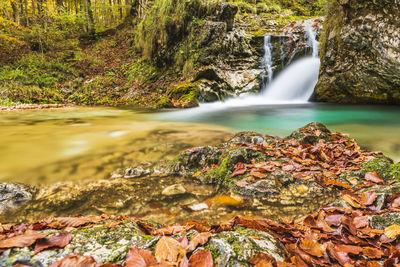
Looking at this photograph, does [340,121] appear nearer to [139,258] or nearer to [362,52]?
[362,52]

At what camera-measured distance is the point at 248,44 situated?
13430 millimetres

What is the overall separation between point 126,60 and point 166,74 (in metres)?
5.02

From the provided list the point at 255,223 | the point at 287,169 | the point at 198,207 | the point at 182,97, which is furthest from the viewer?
the point at 182,97

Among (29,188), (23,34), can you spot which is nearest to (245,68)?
(29,188)

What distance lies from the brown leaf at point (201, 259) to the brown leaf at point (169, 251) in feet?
0.18

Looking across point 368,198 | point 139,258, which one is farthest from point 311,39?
point 139,258

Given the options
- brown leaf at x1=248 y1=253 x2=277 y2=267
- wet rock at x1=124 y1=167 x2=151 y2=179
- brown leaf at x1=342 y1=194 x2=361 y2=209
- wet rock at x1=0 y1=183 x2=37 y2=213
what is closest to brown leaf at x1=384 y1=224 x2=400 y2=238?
brown leaf at x1=342 y1=194 x2=361 y2=209

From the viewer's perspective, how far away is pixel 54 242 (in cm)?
110

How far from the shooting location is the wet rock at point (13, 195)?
236cm

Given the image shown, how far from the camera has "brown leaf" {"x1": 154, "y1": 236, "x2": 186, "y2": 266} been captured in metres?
1.02

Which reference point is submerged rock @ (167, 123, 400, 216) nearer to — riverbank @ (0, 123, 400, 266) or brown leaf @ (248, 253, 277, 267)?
riverbank @ (0, 123, 400, 266)

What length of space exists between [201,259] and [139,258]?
0.30 metres

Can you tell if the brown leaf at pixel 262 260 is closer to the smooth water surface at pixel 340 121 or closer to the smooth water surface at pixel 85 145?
the smooth water surface at pixel 85 145

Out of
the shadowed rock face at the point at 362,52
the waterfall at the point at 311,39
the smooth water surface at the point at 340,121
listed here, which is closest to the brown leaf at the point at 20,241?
the smooth water surface at the point at 340,121
